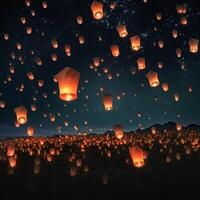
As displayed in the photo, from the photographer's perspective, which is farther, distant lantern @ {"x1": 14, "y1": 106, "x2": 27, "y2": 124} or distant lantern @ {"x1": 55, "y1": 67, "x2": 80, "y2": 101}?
distant lantern @ {"x1": 14, "y1": 106, "x2": 27, "y2": 124}

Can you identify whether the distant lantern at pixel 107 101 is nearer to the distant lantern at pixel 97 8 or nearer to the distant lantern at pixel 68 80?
the distant lantern at pixel 97 8

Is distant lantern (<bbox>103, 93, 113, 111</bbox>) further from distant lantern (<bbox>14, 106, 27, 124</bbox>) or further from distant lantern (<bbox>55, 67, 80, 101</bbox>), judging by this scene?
distant lantern (<bbox>55, 67, 80, 101</bbox>)

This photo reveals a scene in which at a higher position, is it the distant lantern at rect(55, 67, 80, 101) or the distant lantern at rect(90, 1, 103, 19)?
the distant lantern at rect(90, 1, 103, 19)

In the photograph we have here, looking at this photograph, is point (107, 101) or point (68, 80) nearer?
point (68, 80)

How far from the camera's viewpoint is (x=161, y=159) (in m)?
19.8

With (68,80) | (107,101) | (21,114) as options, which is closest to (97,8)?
(107,101)

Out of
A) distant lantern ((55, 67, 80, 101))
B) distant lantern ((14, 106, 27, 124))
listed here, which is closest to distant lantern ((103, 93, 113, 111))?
distant lantern ((14, 106, 27, 124))

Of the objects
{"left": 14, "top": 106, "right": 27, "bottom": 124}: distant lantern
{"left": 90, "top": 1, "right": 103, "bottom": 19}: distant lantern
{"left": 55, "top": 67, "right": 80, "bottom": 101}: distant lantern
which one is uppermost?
{"left": 90, "top": 1, "right": 103, "bottom": 19}: distant lantern

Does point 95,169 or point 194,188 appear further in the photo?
point 95,169

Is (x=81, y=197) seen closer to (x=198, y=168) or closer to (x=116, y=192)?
(x=116, y=192)

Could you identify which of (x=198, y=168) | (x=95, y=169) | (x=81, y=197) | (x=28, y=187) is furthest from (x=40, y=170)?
(x=198, y=168)

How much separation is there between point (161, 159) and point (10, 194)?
30.0ft

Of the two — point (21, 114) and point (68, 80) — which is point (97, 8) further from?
point (68, 80)

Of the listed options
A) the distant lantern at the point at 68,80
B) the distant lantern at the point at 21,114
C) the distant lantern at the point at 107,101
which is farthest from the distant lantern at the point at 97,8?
the distant lantern at the point at 68,80
